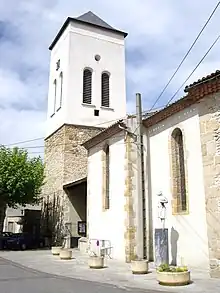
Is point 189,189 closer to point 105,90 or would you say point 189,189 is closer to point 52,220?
point 52,220

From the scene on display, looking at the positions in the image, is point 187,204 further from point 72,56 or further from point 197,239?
point 72,56

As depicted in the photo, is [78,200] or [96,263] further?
[78,200]

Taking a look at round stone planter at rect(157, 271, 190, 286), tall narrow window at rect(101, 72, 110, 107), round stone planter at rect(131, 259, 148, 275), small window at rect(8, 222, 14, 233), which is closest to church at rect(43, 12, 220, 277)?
tall narrow window at rect(101, 72, 110, 107)

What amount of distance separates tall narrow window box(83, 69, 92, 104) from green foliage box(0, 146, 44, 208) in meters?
6.78

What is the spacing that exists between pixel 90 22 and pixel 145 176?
746 inches

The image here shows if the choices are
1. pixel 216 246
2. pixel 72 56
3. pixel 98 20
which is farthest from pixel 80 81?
pixel 216 246

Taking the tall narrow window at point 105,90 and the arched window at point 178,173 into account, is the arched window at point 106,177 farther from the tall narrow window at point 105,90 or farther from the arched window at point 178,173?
the tall narrow window at point 105,90

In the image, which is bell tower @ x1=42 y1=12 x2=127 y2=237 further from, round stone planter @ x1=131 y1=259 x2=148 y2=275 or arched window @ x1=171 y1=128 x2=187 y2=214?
round stone planter @ x1=131 y1=259 x2=148 y2=275

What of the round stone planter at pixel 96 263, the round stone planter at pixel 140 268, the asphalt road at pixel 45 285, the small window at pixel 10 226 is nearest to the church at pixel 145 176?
the round stone planter at pixel 140 268

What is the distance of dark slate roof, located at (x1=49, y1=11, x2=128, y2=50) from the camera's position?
3013cm

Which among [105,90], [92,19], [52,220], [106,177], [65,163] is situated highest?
[92,19]

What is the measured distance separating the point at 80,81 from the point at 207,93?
18.2 meters

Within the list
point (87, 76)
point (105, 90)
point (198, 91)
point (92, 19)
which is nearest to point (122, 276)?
point (198, 91)

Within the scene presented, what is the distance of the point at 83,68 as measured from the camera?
95.4ft
